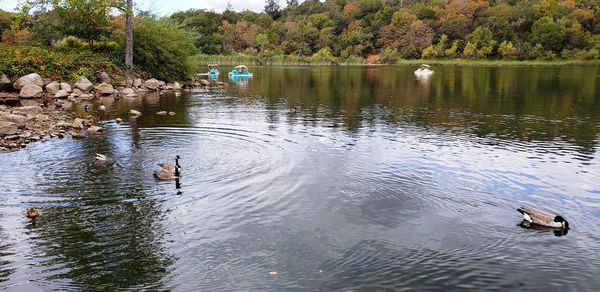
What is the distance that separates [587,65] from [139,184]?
353ft

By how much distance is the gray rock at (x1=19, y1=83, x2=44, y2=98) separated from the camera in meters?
35.5

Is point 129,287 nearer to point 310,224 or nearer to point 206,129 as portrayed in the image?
point 310,224

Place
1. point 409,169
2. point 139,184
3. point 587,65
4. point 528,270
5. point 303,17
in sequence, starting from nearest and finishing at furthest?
point 528,270
point 139,184
point 409,169
point 587,65
point 303,17

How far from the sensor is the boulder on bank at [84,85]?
38719 mm

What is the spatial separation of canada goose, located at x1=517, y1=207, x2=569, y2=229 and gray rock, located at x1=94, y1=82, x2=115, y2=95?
35637mm

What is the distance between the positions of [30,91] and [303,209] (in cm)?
3106

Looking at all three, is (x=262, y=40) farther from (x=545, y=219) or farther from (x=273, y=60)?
(x=545, y=219)

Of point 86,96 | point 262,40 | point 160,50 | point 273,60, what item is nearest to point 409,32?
point 273,60

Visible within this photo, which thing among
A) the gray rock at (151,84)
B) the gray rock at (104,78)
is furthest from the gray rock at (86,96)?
the gray rock at (151,84)

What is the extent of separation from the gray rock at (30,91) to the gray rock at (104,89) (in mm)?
4479

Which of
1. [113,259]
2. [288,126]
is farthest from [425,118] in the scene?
[113,259]

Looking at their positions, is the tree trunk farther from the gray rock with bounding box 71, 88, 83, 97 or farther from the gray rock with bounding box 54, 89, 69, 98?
the gray rock with bounding box 54, 89, 69, 98

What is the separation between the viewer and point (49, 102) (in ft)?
111

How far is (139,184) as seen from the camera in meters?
14.0
